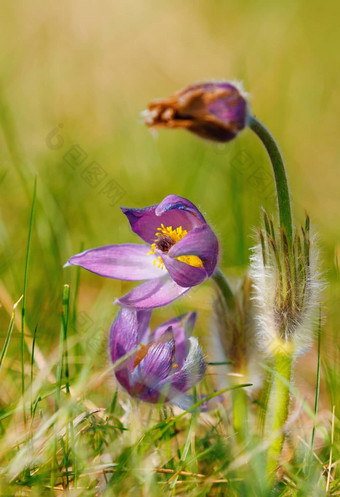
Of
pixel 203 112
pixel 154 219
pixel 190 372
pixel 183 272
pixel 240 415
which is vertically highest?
pixel 203 112

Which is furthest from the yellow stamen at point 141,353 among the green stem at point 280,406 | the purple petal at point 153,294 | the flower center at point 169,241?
the green stem at point 280,406

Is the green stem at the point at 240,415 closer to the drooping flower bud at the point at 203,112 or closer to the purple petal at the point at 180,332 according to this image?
the purple petal at the point at 180,332

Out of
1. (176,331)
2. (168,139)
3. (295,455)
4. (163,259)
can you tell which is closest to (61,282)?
(176,331)

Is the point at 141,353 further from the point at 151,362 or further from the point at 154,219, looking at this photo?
the point at 154,219

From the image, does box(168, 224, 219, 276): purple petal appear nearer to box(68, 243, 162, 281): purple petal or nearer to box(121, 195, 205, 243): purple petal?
box(121, 195, 205, 243): purple petal

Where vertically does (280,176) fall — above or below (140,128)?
below

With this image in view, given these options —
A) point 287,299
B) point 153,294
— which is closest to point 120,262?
point 153,294

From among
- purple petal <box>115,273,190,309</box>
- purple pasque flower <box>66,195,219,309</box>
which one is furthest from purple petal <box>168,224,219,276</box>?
purple petal <box>115,273,190,309</box>
